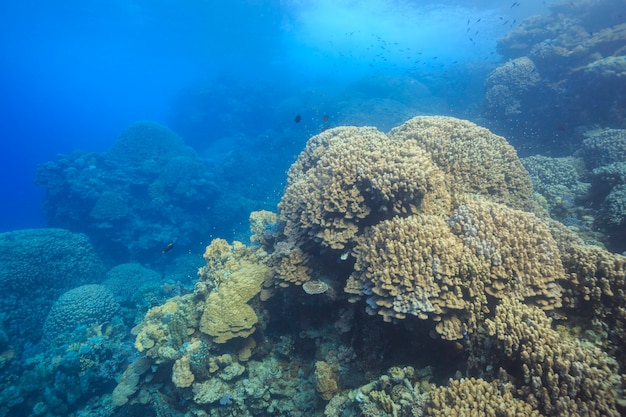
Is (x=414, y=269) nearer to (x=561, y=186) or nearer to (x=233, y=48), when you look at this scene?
(x=561, y=186)

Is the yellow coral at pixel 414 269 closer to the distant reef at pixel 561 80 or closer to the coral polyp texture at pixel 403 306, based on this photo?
the coral polyp texture at pixel 403 306

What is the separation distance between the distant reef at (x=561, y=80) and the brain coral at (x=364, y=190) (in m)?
11.6

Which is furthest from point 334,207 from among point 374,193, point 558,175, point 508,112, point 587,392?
point 508,112

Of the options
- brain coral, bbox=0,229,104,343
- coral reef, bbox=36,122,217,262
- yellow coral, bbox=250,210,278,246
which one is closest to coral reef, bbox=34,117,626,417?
yellow coral, bbox=250,210,278,246

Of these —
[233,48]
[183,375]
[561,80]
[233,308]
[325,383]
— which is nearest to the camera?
[325,383]

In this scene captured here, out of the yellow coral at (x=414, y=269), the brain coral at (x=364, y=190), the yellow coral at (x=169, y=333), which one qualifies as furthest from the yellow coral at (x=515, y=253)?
the yellow coral at (x=169, y=333)

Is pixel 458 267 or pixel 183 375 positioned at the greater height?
pixel 458 267

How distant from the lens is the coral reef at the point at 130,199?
20.9m

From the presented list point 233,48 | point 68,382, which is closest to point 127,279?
point 68,382

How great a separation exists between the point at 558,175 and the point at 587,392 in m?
9.22

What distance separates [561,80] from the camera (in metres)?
14.5

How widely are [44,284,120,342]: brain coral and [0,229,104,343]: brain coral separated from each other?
12.5 ft

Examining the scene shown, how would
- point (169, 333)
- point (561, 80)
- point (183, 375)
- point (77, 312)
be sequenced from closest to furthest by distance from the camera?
point (183, 375) → point (169, 333) → point (77, 312) → point (561, 80)

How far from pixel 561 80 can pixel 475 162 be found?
13541mm
